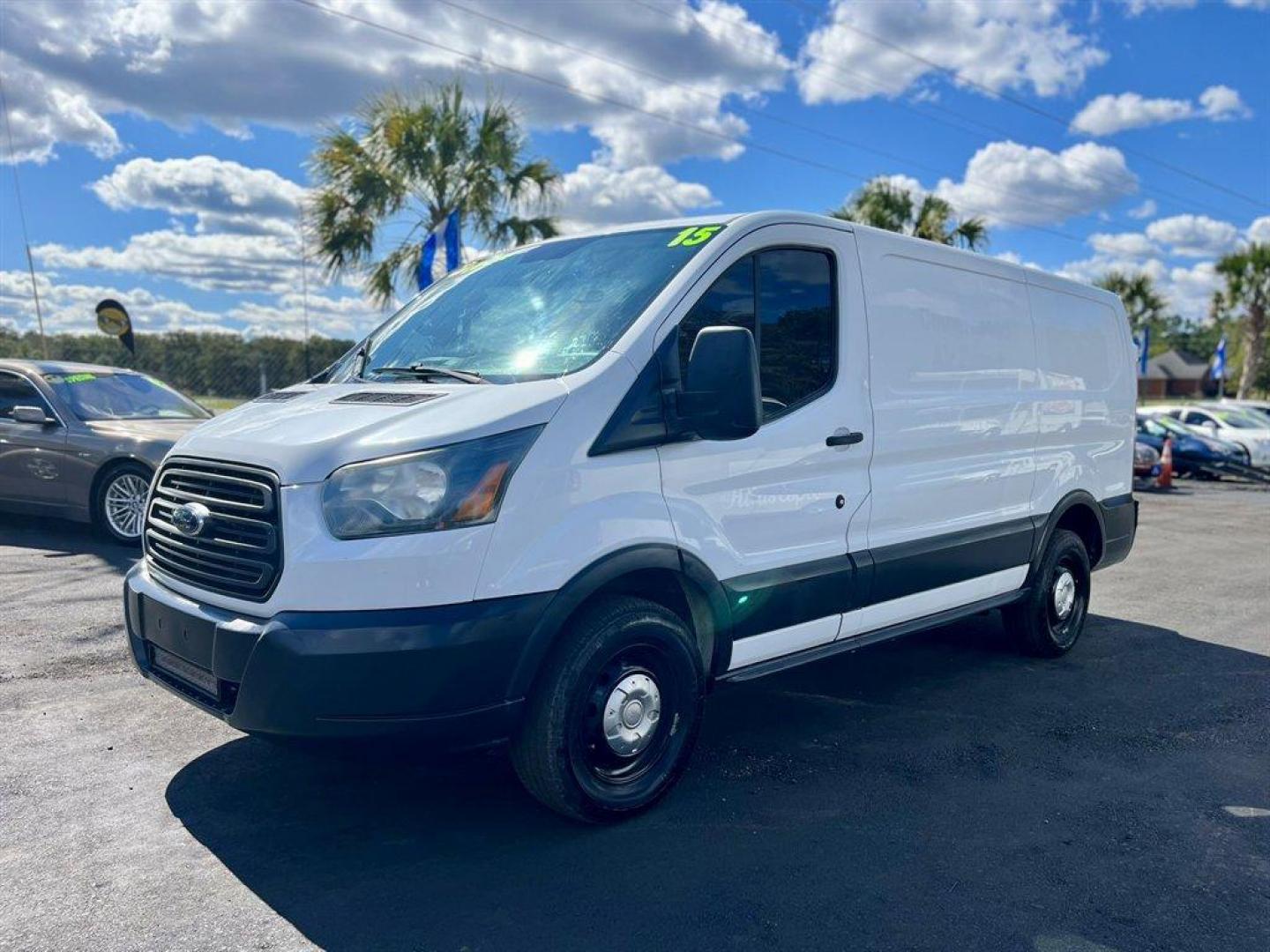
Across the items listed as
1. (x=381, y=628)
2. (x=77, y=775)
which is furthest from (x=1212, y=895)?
(x=77, y=775)

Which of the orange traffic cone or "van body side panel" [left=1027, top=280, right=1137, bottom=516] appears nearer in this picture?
"van body side panel" [left=1027, top=280, right=1137, bottom=516]

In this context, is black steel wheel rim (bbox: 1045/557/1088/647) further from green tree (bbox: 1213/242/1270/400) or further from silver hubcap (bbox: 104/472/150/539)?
green tree (bbox: 1213/242/1270/400)

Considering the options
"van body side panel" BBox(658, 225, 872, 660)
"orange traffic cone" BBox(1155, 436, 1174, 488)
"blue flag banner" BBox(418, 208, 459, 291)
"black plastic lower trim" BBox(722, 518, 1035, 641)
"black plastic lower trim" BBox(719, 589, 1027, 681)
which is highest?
"blue flag banner" BBox(418, 208, 459, 291)

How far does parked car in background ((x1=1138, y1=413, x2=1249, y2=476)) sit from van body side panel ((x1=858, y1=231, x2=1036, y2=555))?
1766 centimetres

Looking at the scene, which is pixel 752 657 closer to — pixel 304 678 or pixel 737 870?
pixel 737 870

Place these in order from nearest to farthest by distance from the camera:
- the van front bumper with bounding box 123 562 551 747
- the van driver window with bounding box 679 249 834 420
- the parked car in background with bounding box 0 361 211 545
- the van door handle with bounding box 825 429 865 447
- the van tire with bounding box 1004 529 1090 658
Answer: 1. the van front bumper with bounding box 123 562 551 747
2. the van driver window with bounding box 679 249 834 420
3. the van door handle with bounding box 825 429 865 447
4. the van tire with bounding box 1004 529 1090 658
5. the parked car in background with bounding box 0 361 211 545

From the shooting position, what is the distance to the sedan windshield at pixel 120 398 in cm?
944

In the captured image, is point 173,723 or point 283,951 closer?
point 283,951

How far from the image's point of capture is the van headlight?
331cm

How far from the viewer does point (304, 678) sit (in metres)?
3.26

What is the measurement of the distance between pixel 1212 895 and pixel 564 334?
9.48ft

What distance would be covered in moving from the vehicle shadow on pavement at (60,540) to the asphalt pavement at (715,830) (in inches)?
111

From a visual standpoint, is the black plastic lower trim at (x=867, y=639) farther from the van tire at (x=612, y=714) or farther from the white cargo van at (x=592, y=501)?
the van tire at (x=612, y=714)

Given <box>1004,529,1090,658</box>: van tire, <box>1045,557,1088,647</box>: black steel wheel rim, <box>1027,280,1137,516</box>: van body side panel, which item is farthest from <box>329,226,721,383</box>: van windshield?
<box>1045,557,1088,647</box>: black steel wheel rim
